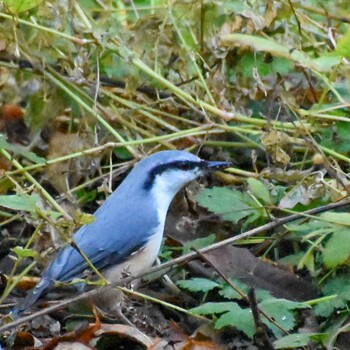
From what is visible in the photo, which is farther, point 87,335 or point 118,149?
point 118,149

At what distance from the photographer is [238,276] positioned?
11.3ft

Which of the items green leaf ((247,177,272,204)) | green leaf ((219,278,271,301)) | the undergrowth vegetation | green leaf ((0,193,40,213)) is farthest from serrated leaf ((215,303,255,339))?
green leaf ((0,193,40,213))

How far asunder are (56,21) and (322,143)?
106 centimetres

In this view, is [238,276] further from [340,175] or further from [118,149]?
[118,149]

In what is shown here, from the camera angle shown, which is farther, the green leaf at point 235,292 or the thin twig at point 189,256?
the green leaf at point 235,292

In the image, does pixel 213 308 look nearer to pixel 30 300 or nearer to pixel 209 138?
pixel 30 300

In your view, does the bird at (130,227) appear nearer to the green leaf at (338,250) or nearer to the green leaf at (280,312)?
the green leaf at (280,312)

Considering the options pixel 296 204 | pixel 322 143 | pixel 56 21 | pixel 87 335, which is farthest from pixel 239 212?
pixel 56 21

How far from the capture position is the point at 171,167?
12.0 ft

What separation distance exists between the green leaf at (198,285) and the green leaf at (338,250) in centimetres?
38

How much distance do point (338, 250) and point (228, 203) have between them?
0.55 m

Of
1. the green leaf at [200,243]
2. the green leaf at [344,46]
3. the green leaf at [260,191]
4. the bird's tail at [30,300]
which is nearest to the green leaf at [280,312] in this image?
the green leaf at [260,191]

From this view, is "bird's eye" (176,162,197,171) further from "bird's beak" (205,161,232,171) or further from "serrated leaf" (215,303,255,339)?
"serrated leaf" (215,303,255,339)

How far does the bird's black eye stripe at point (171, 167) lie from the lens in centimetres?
365
